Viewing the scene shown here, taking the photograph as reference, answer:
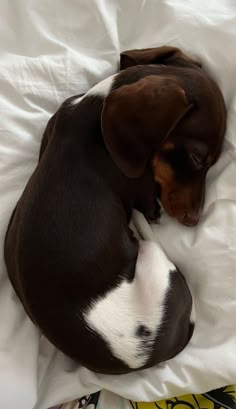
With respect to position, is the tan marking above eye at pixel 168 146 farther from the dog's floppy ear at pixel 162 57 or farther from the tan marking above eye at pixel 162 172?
the dog's floppy ear at pixel 162 57

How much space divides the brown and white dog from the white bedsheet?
68mm

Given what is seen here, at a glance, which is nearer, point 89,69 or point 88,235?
point 88,235

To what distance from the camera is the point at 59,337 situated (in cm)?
180

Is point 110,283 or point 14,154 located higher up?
point 14,154

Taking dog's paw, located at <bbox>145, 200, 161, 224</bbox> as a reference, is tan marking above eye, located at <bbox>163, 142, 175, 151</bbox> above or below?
above

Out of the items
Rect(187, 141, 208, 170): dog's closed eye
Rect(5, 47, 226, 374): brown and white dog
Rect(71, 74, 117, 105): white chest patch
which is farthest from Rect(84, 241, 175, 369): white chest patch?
Rect(71, 74, 117, 105): white chest patch

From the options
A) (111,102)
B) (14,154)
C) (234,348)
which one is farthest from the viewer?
(14,154)

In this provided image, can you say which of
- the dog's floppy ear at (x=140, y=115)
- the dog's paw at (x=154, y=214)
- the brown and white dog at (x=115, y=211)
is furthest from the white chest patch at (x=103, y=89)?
the dog's paw at (x=154, y=214)

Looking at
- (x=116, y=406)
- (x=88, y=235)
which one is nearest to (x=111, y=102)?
Answer: (x=88, y=235)

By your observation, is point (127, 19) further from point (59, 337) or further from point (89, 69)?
point (59, 337)

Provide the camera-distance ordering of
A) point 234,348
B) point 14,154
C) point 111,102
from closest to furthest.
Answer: point 111,102
point 234,348
point 14,154

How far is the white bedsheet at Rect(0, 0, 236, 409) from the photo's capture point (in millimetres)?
1946

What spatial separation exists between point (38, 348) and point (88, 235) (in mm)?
431

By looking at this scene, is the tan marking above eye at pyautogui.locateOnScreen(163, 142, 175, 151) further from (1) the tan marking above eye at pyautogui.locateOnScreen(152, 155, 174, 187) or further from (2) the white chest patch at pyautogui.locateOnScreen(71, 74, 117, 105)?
(2) the white chest patch at pyautogui.locateOnScreen(71, 74, 117, 105)
